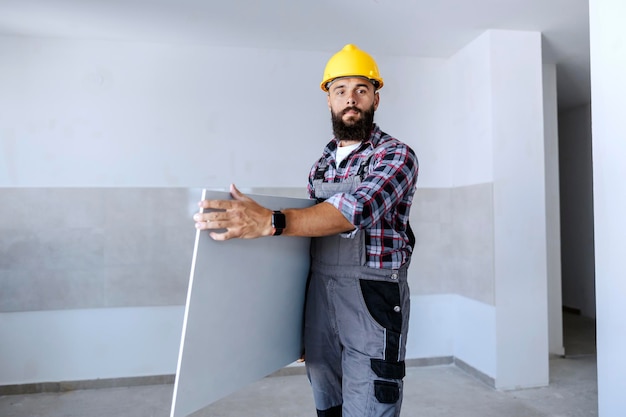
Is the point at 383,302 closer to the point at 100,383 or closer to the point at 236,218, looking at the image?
the point at 236,218

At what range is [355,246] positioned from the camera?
1.68m

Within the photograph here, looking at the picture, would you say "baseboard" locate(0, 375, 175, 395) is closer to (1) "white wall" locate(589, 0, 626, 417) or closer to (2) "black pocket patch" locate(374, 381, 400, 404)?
(2) "black pocket patch" locate(374, 381, 400, 404)

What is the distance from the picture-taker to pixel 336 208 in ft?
4.78

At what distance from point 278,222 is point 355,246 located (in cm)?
39

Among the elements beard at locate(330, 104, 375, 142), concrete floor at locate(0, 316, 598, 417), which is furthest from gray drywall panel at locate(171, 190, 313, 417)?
concrete floor at locate(0, 316, 598, 417)

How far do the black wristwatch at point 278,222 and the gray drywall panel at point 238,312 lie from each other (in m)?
0.07

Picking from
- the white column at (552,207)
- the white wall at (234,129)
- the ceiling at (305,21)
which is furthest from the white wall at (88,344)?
the white column at (552,207)

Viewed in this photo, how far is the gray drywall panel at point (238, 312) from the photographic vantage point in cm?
133

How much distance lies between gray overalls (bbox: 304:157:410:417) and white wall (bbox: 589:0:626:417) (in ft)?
3.27

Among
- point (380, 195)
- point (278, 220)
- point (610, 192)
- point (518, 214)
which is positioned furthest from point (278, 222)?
point (518, 214)

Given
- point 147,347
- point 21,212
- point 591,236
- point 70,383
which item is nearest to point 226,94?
point 21,212

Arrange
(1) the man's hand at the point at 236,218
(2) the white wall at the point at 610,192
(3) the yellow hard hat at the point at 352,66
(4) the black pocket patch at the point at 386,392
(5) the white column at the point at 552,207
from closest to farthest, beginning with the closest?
(1) the man's hand at the point at 236,218 → (4) the black pocket patch at the point at 386,392 → (3) the yellow hard hat at the point at 352,66 → (2) the white wall at the point at 610,192 → (5) the white column at the point at 552,207

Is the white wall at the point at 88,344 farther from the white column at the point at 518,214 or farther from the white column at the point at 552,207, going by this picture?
the white column at the point at 552,207

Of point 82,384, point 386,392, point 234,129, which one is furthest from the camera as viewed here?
point 234,129
